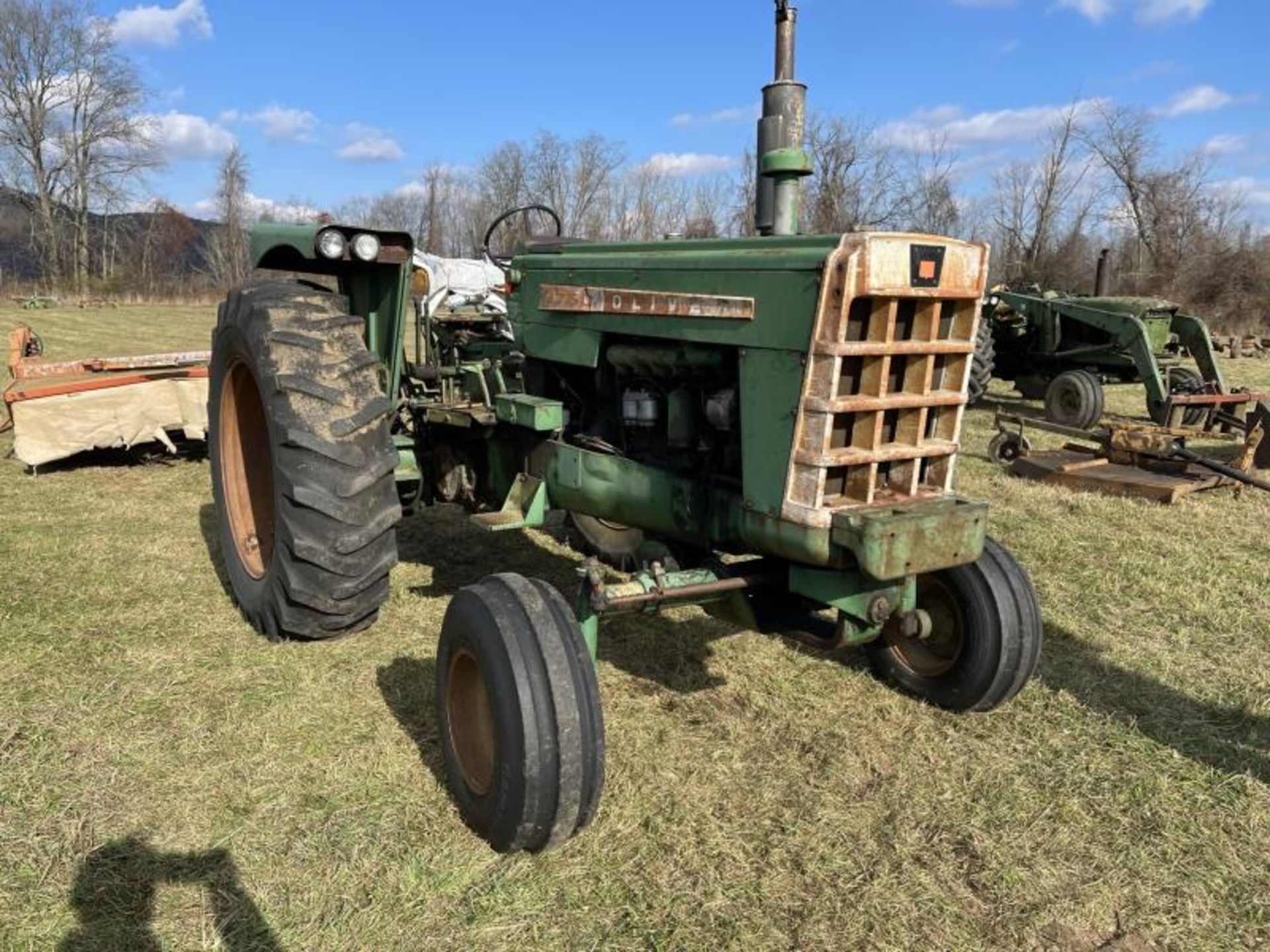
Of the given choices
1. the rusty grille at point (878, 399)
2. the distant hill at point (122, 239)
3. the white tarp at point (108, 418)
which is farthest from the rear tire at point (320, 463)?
the distant hill at point (122, 239)

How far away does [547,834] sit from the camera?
228cm

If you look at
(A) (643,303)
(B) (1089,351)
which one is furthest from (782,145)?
(B) (1089,351)

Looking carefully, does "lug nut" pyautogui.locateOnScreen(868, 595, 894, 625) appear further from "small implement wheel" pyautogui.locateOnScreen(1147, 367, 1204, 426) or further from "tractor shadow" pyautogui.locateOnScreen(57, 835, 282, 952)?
"small implement wheel" pyautogui.locateOnScreen(1147, 367, 1204, 426)

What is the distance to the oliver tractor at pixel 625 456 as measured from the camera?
7.70 feet

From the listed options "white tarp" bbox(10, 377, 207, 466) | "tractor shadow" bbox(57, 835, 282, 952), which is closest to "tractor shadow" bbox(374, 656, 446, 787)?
"tractor shadow" bbox(57, 835, 282, 952)

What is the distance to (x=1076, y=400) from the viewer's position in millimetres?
9609

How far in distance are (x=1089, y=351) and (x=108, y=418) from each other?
973cm

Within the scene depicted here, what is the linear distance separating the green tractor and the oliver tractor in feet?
21.3

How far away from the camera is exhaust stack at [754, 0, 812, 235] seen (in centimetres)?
316

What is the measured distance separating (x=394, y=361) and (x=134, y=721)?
1798 mm

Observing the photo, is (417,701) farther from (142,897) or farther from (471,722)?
(142,897)

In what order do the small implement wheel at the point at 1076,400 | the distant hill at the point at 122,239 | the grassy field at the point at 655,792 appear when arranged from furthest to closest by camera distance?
the distant hill at the point at 122,239 → the small implement wheel at the point at 1076,400 → the grassy field at the point at 655,792

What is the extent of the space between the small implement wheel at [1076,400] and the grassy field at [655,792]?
218 inches

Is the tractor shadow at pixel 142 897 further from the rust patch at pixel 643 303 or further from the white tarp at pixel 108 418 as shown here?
the white tarp at pixel 108 418
